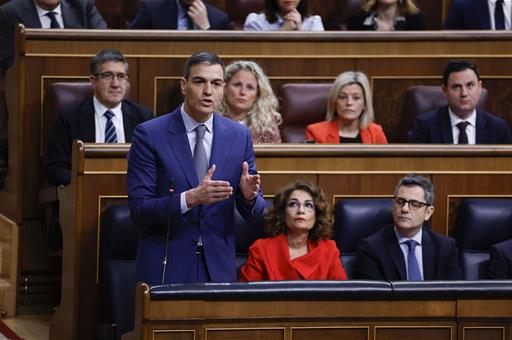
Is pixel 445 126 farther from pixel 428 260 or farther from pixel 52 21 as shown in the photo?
pixel 52 21

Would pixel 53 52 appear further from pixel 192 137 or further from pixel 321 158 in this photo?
pixel 192 137

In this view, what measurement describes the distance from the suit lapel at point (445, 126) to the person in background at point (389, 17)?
60 centimetres

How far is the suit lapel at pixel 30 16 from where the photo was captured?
3648mm

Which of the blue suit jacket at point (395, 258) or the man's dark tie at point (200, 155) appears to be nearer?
the man's dark tie at point (200, 155)

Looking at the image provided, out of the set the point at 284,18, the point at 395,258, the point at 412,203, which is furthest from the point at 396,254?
the point at 284,18

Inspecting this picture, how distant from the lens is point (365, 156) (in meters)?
2.95

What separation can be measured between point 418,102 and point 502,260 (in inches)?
36.3

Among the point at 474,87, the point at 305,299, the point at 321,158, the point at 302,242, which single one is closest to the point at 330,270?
the point at 302,242

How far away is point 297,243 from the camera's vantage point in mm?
2693

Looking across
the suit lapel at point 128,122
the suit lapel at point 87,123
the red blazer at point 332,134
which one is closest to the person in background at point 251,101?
the red blazer at point 332,134

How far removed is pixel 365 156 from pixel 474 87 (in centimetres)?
60

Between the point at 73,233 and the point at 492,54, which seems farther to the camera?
the point at 492,54

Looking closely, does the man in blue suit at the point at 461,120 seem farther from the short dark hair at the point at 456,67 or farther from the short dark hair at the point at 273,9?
the short dark hair at the point at 273,9

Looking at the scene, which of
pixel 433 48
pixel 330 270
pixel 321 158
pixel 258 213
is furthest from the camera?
pixel 433 48
